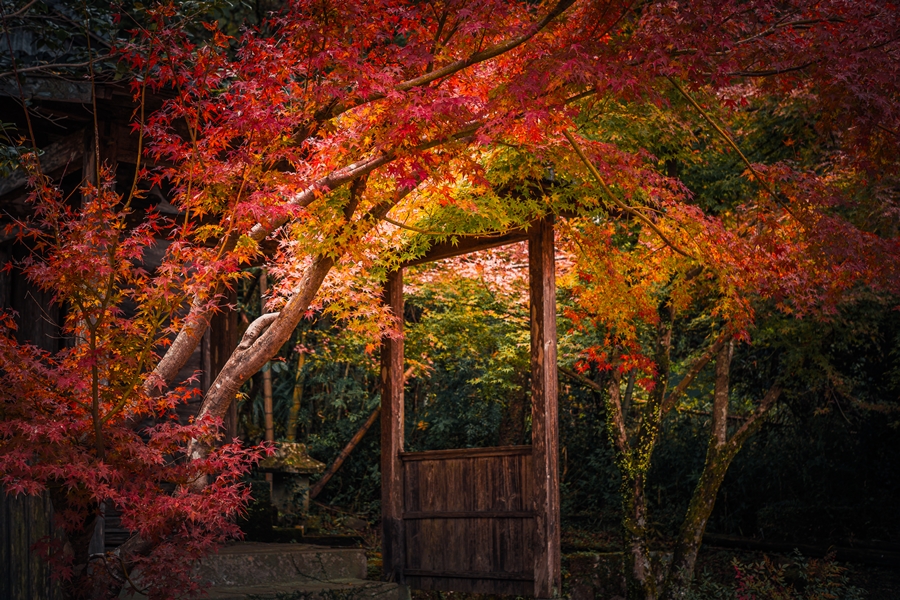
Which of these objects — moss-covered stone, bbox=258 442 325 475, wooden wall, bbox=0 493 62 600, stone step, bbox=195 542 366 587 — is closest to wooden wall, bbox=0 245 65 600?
wooden wall, bbox=0 493 62 600

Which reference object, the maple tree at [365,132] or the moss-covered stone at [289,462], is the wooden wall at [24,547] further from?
the moss-covered stone at [289,462]

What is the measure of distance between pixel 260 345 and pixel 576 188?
3272mm

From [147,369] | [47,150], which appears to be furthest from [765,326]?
[47,150]

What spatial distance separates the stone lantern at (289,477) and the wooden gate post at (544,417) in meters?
4.23

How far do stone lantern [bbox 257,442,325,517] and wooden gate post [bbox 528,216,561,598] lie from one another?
4234 mm

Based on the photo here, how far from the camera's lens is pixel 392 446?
29.4 ft

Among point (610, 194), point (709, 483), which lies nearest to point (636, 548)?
point (709, 483)

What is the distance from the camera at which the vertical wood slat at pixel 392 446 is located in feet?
28.7

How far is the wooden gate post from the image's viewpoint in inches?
298

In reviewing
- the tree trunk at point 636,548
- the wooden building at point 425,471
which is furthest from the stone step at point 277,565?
the tree trunk at point 636,548

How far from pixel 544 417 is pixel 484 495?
41.3 inches

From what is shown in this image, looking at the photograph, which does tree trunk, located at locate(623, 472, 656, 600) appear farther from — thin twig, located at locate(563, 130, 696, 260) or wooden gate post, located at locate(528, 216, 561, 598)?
thin twig, located at locate(563, 130, 696, 260)

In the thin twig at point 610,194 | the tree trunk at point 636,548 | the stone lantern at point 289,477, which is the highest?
the thin twig at point 610,194

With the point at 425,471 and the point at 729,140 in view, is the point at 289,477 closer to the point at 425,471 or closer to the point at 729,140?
the point at 425,471
